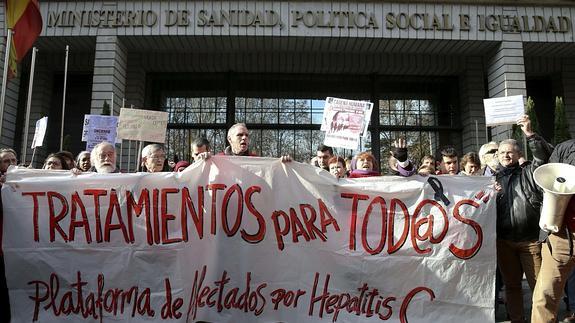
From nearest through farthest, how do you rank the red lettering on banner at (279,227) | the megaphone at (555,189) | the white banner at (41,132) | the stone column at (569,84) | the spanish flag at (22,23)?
the megaphone at (555,189), the red lettering on banner at (279,227), the spanish flag at (22,23), the white banner at (41,132), the stone column at (569,84)

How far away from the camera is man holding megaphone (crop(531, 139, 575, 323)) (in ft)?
11.5

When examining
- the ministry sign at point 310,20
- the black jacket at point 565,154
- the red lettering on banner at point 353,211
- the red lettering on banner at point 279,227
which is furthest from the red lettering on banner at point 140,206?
the ministry sign at point 310,20

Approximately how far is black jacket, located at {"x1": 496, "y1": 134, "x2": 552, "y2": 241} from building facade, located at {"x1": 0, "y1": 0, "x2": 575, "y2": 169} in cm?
846

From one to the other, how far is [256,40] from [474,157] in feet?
28.1

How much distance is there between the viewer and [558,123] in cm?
1115

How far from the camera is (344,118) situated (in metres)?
6.36

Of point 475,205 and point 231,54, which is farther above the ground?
point 231,54

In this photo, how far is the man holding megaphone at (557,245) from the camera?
3.51 meters

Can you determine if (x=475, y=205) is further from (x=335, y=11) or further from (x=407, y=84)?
(x=407, y=84)

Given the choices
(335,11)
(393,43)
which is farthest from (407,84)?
(335,11)

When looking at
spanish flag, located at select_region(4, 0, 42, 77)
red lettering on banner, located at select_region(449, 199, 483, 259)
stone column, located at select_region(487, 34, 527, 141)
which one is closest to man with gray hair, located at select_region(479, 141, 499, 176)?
red lettering on banner, located at select_region(449, 199, 483, 259)

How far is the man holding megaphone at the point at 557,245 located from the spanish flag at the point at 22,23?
6334 mm

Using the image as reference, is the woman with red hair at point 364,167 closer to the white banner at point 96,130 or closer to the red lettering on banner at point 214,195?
the red lettering on banner at point 214,195

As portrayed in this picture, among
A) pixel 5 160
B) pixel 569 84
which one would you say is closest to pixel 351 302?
pixel 5 160
